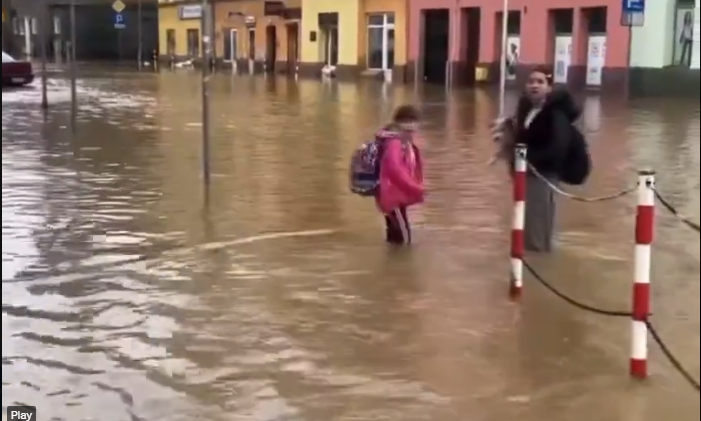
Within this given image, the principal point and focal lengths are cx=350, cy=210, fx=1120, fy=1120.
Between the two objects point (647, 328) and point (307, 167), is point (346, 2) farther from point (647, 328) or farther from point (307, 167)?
point (647, 328)

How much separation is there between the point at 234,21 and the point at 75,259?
41.6 meters

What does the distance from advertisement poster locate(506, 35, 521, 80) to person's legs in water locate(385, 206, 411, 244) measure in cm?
3123

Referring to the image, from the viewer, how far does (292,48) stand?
55.8 metres

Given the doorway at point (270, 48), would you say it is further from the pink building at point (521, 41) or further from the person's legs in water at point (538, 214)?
the person's legs in water at point (538, 214)

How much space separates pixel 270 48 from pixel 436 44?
13.2 m

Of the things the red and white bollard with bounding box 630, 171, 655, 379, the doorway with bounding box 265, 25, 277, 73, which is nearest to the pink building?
the doorway with bounding box 265, 25, 277, 73

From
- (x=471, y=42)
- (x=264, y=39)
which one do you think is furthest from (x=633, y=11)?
(x=264, y=39)

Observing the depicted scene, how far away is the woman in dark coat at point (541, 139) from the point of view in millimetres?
8562

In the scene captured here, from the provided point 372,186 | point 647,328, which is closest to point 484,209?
point 372,186

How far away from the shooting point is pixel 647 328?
5551mm

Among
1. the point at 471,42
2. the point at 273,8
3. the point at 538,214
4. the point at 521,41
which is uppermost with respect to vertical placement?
the point at 273,8

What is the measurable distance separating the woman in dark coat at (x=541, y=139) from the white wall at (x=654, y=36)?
2489cm

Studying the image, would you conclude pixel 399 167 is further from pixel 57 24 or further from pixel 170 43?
pixel 170 43

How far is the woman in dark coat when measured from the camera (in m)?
8.56
